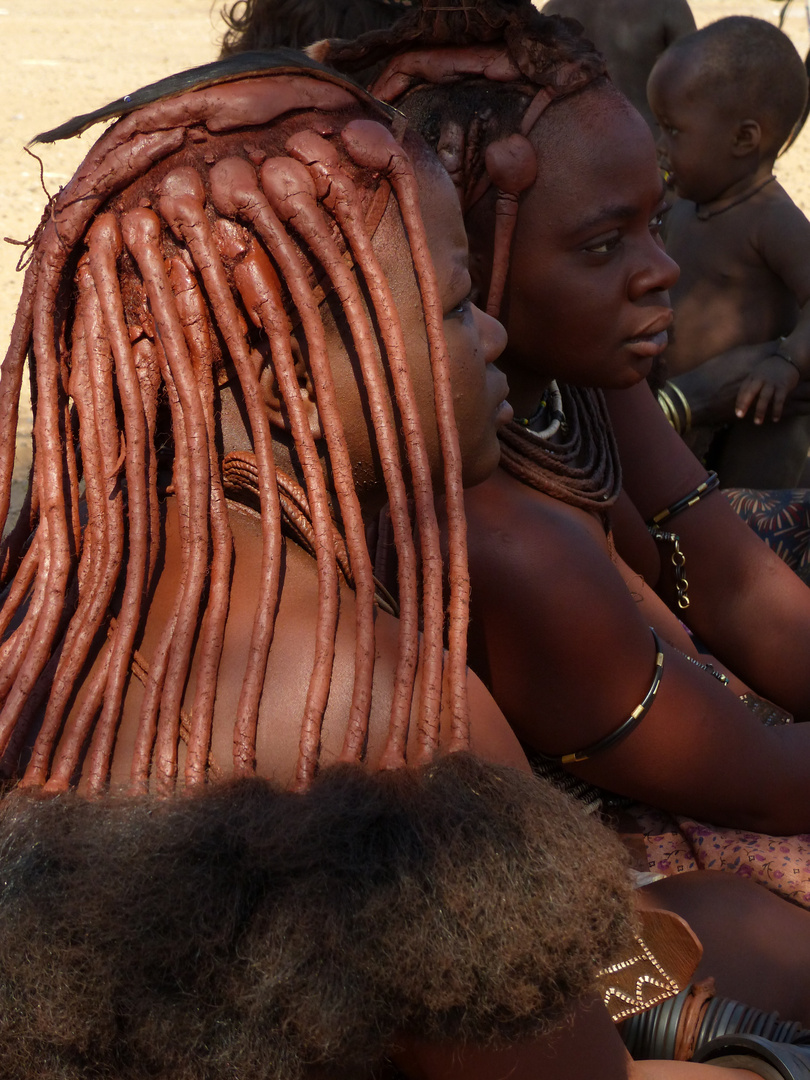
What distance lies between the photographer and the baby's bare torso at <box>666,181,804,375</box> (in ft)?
14.9

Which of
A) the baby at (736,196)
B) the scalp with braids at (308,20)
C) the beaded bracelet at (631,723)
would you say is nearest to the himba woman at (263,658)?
the beaded bracelet at (631,723)

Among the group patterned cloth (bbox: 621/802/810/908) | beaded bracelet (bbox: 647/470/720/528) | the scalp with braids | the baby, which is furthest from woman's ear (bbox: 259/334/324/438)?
the baby

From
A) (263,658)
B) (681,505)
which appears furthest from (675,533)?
(263,658)

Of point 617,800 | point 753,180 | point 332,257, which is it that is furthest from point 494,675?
A: point 753,180

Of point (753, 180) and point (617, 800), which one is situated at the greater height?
point (753, 180)

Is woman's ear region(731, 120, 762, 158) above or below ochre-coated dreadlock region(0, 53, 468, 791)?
above

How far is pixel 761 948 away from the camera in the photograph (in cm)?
187

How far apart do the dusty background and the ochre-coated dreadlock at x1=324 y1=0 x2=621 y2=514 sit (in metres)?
4.13

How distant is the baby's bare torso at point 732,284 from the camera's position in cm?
455

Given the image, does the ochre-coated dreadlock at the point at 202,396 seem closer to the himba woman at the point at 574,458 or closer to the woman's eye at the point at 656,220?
the himba woman at the point at 574,458

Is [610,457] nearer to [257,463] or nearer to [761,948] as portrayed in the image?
[761,948]

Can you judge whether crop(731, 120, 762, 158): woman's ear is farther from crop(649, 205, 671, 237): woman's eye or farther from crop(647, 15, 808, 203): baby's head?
crop(649, 205, 671, 237): woman's eye

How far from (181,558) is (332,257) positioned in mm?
419

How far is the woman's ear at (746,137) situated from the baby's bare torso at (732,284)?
0.20m
